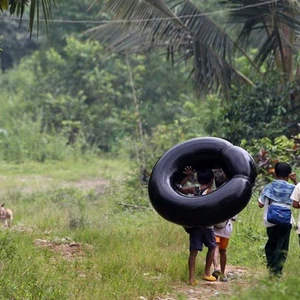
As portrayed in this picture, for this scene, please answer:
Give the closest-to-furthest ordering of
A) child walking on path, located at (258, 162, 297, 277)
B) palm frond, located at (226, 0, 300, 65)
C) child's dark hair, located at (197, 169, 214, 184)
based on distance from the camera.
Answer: child walking on path, located at (258, 162, 297, 277) < child's dark hair, located at (197, 169, 214, 184) < palm frond, located at (226, 0, 300, 65)

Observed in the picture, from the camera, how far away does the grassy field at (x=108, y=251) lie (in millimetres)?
6816

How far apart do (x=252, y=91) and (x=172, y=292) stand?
9.15 meters

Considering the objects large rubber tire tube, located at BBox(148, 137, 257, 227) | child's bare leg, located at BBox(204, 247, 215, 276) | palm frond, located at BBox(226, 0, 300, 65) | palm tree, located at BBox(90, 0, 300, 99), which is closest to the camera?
large rubber tire tube, located at BBox(148, 137, 257, 227)

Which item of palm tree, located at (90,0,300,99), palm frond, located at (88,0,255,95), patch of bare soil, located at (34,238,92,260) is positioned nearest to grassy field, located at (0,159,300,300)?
patch of bare soil, located at (34,238,92,260)

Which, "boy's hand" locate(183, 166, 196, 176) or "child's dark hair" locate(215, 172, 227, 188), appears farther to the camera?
"child's dark hair" locate(215, 172, 227, 188)

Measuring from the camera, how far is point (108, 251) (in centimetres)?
940

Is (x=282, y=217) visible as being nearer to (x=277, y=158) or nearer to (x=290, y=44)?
(x=277, y=158)

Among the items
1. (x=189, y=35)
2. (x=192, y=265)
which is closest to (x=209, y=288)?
(x=192, y=265)

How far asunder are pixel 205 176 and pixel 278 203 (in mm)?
827

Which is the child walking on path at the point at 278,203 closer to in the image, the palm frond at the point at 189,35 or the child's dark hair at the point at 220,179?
the child's dark hair at the point at 220,179

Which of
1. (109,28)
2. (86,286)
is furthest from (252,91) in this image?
(86,286)

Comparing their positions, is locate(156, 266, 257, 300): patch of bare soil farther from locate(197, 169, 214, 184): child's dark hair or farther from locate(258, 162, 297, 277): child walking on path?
locate(197, 169, 214, 184): child's dark hair

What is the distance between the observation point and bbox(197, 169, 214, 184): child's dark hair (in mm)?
7785

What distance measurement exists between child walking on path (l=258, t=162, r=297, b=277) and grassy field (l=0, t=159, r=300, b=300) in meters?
0.19
